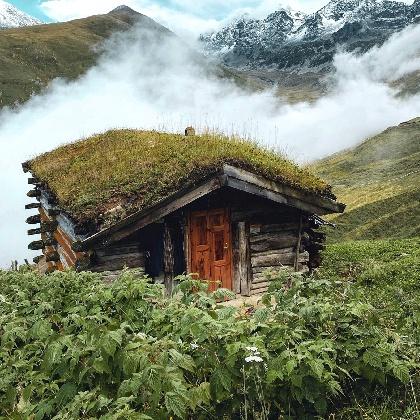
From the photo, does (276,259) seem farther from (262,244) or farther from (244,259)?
(244,259)

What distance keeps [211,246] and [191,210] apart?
3.52 ft

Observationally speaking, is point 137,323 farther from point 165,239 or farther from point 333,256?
point 333,256

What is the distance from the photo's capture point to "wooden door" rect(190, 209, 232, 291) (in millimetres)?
12680

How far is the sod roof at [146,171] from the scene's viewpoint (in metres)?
11.6

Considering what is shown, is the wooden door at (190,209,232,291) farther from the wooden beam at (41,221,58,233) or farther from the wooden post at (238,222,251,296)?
the wooden beam at (41,221,58,233)

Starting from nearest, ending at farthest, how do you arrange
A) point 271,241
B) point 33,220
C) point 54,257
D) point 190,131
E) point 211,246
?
point 211,246 → point 271,241 → point 190,131 → point 54,257 → point 33,220

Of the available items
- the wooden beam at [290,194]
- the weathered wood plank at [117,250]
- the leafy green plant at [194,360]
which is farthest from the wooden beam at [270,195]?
the leafy green plant at [194,360]

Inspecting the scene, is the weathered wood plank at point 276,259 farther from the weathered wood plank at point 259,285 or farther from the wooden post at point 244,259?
the weathered wood plank at point 259,285

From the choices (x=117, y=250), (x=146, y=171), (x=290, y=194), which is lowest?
(x=117, y=250)

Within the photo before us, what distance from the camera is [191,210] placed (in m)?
12.5

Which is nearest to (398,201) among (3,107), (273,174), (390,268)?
(390,268)

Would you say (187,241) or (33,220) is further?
(33,220)

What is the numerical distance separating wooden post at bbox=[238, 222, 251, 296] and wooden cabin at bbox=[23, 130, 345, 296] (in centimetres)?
→ 3

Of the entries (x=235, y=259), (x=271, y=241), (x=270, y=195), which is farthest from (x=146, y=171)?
(x=271, y=241)
